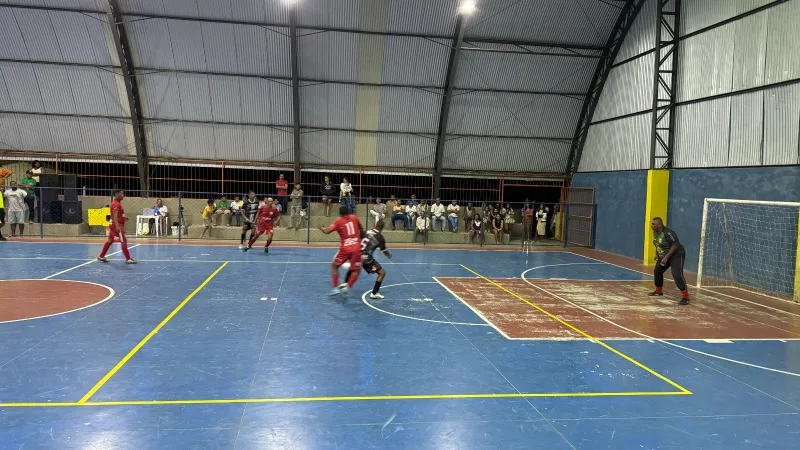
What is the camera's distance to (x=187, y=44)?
26406mm

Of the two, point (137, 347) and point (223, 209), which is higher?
point (223, 209)

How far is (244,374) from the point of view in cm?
736

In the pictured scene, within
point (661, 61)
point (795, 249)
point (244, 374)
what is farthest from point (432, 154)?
point (244, 374)

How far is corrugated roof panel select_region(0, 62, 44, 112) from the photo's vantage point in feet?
86.2

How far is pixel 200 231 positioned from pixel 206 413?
71.9 feet

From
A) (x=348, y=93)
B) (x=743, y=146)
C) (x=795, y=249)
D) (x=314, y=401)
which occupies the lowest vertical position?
(x=314, y=401)

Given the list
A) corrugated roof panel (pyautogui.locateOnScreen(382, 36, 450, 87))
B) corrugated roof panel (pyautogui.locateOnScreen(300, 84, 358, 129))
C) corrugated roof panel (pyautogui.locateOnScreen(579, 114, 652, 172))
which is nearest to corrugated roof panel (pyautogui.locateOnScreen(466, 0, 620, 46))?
corrugated roof panel (pyautogui.locateOnScreen(382, 36, 450, 87))

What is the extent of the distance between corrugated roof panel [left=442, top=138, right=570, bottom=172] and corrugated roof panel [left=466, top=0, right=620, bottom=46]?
19.2ft

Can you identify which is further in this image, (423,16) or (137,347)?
(423,16)

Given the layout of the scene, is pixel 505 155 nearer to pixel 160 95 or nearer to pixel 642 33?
pixel 642 33

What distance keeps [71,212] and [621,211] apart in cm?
2544

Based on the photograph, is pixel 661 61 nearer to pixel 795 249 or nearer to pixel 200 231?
pixel 795 249

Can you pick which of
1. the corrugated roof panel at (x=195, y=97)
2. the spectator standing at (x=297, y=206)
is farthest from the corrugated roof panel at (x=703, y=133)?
the corrugated roof panel at (x=195, y=97)

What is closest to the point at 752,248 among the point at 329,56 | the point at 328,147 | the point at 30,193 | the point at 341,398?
the point at 341,398
